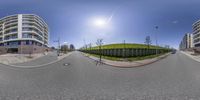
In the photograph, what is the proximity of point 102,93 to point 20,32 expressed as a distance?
18576 millimetres

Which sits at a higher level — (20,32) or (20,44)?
(20,32)

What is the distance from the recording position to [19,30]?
20.9 metres

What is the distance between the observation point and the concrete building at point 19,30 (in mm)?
16891

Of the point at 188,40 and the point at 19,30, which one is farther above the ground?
the point at 19,30

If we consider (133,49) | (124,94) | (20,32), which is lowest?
(124,94)

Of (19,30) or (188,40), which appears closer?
(19,30)

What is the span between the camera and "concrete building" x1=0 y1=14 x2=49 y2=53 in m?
16.9

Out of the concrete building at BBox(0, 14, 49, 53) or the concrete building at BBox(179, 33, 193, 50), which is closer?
the concrete building at BBox(0, 14, 49, 53)

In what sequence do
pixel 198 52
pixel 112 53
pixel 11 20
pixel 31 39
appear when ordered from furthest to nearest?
1. pixel 198 52
2. pixel 112 53
3. pixel 31 39
4. pixel 11 20

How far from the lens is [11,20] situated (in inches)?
672

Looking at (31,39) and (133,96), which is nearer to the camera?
(133,96)

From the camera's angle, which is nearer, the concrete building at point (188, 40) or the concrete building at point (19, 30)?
the concrete building at point (19, 30)

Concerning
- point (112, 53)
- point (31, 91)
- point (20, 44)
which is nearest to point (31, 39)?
point (20, 44)

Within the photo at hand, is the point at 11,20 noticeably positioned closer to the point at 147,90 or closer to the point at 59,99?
the point at 59,99
